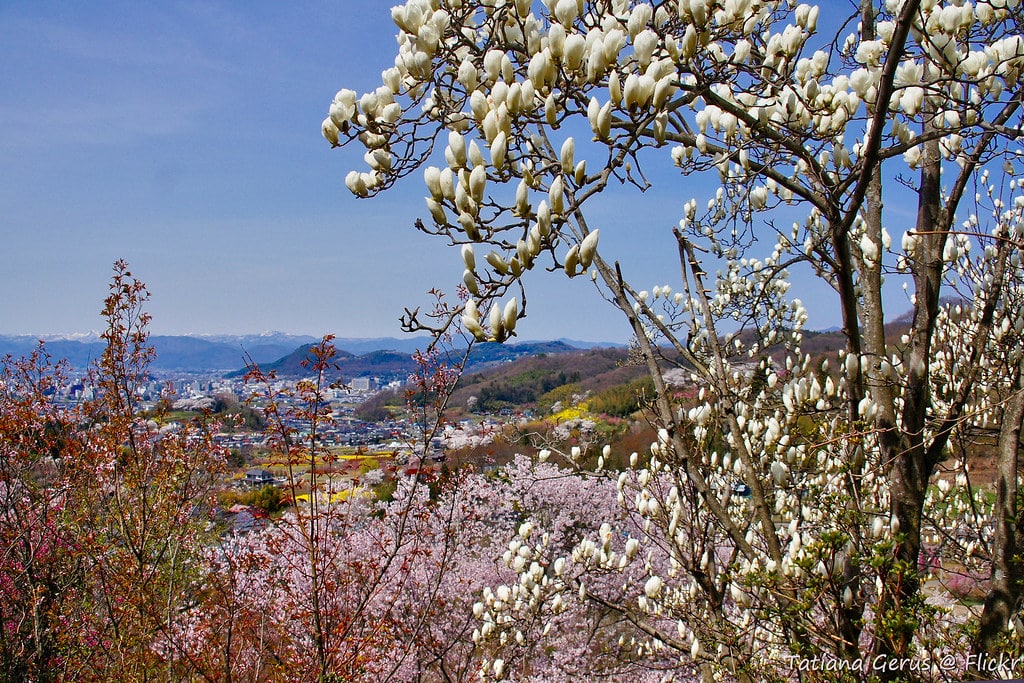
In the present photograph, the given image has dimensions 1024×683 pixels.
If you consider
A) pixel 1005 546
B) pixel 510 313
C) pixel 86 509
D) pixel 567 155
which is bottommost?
pixel 86 509

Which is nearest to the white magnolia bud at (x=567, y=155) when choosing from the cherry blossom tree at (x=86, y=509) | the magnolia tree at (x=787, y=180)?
the magnolia tree at (x=787, y=180)

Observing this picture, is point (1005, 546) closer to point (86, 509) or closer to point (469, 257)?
point (469, 257)

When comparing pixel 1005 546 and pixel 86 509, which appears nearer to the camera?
pixel 1005 546

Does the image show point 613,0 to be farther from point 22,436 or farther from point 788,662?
point 22,436

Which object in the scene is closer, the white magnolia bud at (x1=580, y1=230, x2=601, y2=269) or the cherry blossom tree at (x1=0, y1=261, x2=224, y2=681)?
the white magnolia bud at (x1=580, y1=230, x2=601, y2=269)

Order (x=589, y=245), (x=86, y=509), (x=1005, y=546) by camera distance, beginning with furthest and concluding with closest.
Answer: (x=86, y=509) < (x=1005, y=546) < (x=589, y=245)

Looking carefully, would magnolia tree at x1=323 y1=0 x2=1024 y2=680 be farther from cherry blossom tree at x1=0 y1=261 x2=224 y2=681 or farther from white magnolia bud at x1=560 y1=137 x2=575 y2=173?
cherry blossom tree at x1=0 y1=261 x2=224 y2=681

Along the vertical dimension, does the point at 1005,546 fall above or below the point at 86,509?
above

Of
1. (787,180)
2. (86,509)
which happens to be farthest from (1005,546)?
(86,509)

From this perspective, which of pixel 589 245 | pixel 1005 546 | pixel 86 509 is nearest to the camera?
pixel 589 245

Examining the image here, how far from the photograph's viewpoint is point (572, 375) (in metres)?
27.1

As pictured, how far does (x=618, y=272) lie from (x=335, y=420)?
2.83 m

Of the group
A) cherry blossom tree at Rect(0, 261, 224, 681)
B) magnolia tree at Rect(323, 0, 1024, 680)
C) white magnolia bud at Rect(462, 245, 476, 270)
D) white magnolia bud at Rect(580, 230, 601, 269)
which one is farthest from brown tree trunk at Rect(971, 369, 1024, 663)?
cherry blossom tree at Rect(0, 261, 224, 681)

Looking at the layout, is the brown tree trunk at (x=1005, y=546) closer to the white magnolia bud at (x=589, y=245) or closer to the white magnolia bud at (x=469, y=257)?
the white magnolia bud at (x=589, y=245)
